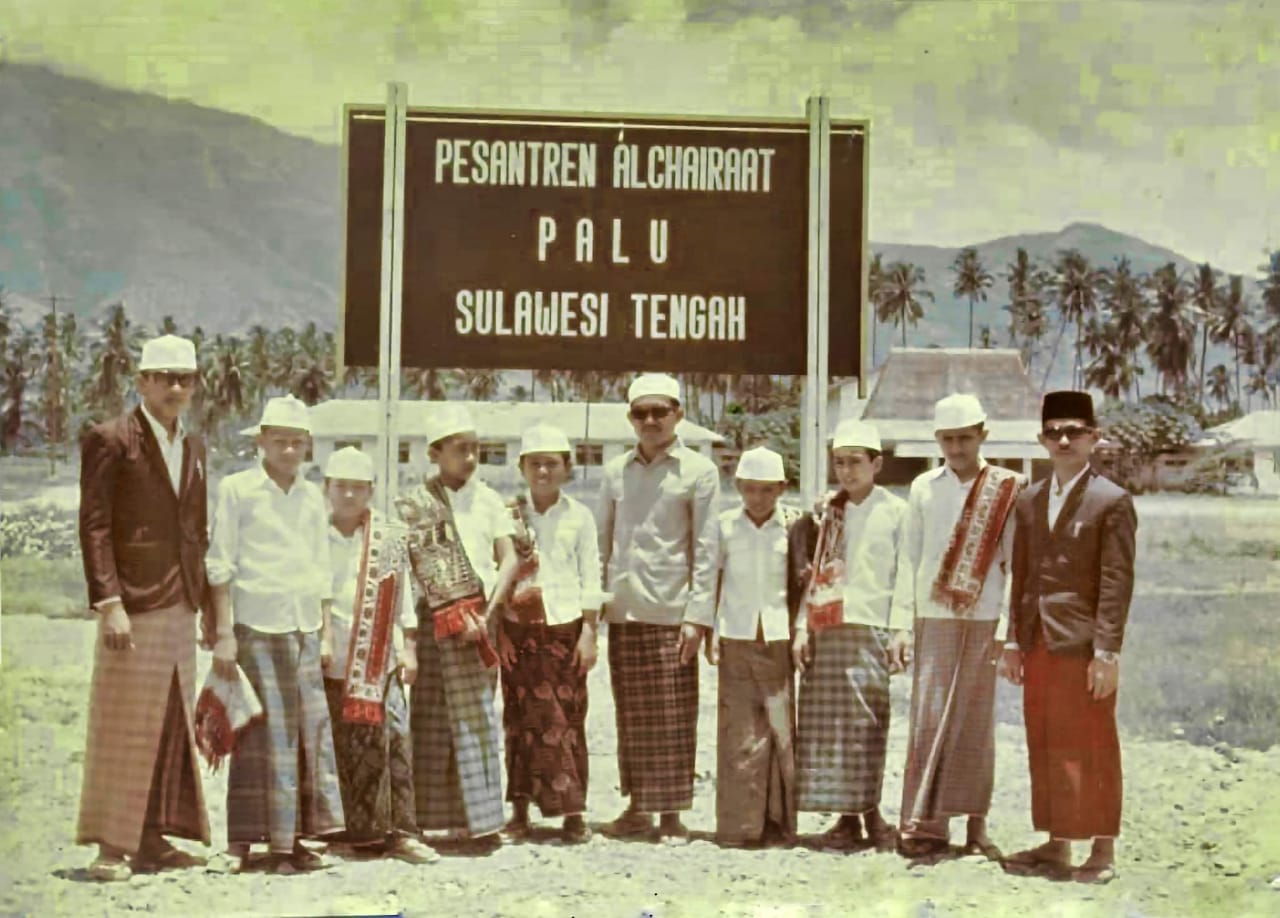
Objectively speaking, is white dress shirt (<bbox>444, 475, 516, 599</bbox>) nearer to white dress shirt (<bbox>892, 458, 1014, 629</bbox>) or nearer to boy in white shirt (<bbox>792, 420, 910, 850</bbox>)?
boy in white shirt (<bbox>792, 420, 910, 850</bbox>)

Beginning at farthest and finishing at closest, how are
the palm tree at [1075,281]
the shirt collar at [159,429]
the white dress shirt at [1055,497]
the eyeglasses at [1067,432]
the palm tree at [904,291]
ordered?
the palm tree at [1075,281]
the palm tree at [904,291]
the eyeglasses at [1067,432]
the white dress shirt at [1055,497]
the shirt collar at [159,429]

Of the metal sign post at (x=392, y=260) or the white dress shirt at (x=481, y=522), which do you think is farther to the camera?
the metal sign post at (x=392, y=260)

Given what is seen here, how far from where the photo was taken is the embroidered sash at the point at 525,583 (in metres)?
6.22

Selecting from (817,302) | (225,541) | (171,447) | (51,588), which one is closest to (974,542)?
(817,302)

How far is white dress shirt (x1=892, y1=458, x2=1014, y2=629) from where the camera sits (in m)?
6.28

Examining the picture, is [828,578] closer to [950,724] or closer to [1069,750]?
[950,724]

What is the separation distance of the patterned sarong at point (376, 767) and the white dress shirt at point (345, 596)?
0.33 feet

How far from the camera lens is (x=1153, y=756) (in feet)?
21.5

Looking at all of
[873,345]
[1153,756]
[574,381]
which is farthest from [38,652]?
[1153,756]

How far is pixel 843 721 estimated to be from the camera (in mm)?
6277

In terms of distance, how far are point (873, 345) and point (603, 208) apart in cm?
126

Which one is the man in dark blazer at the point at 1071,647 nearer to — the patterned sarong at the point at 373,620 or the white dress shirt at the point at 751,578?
the white dress shirt at the point at 751,578

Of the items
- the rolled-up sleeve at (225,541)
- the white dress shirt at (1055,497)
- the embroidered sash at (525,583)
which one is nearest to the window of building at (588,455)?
the embroidered sash at (525,583)

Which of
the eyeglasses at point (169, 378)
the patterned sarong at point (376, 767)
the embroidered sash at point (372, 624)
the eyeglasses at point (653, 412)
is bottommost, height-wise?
the patterned sarong at point (376, 767)
